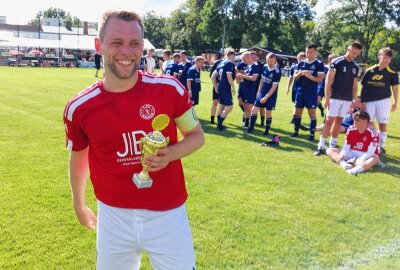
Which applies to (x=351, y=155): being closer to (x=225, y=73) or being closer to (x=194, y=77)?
(x=225, y=73)

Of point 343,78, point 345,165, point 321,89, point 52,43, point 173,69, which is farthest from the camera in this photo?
point 52,43

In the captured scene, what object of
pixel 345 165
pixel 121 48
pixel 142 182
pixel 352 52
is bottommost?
pixel 345 165

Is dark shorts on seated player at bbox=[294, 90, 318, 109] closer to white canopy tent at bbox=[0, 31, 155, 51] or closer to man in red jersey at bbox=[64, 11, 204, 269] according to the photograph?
man in red jersey at bbox=[64, 11, 204, 269]

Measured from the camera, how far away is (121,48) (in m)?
1.96

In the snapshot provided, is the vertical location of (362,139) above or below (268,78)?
below

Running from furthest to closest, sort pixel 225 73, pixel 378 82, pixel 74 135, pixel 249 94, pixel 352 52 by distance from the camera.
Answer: pixel 249 94 < pixel 225 73 < pixel 378 82 < pixel 352 52 < pixel 74 135

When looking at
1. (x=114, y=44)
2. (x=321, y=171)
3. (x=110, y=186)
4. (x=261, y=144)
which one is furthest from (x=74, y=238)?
(x=261, y=144)

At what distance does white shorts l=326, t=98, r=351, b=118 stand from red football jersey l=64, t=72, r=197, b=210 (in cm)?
635

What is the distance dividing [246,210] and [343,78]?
4.21 meters

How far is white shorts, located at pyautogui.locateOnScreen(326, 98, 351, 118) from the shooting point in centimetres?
789

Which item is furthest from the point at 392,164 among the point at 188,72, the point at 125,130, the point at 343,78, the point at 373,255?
the point at 125,130

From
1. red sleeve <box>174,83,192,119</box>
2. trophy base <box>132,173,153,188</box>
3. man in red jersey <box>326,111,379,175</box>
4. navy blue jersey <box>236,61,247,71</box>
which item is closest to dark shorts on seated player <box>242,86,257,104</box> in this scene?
navy blue jersey <box>236,61,247,71</box>

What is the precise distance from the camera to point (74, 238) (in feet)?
13.3

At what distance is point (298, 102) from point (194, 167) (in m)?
4.02
